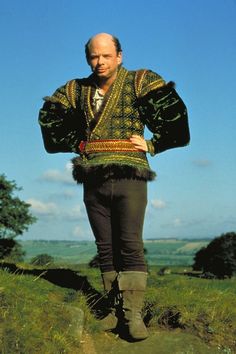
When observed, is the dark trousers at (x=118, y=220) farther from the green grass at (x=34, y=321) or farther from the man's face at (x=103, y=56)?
the man's face at (x=103, y=56)

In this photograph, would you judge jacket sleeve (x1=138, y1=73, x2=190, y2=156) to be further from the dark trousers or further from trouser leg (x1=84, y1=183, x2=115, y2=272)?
trouser leg (x1=84, y1=183, x2=115, y2=272)

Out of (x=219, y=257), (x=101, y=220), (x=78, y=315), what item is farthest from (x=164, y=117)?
(x=219, y=257)

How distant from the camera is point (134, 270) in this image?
5.53 metres

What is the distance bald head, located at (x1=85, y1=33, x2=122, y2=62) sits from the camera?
214 inches

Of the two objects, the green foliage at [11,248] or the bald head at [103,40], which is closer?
the bald head at [103,40]

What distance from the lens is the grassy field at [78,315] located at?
4.98 meters

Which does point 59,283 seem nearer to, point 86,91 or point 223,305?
point 223,305

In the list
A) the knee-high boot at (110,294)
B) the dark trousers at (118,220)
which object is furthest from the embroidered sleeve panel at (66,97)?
the knee-high boot at (110,294)

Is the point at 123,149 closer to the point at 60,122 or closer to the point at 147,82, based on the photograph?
the point at 147,82

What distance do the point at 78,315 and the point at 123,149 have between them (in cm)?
185

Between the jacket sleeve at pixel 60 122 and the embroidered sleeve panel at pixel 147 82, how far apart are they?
0.81 meters

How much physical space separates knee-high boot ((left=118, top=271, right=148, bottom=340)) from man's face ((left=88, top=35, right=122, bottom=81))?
2176 millimetres

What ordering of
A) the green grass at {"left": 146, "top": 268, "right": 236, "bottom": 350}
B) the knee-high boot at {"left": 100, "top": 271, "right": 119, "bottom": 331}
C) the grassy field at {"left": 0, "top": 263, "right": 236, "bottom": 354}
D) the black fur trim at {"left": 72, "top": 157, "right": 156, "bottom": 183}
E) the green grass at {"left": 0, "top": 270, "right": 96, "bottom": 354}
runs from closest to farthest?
the green grass at {"left": 0, "top": 270, "right": 96, "bottom": 354} → the grassy field at {"left": 0, "top": 263, "right": 236, "bottom": 354} → the black fur trim at {"left": 72, "top": 157, "right": 156, "bottom": 183} → the knee-high boot at {"left": 100, "top": 271, "right": 119, "bottom": 331} → the green grass at {"left": 146, "top": 268, "right": 236, "bottom": 350}

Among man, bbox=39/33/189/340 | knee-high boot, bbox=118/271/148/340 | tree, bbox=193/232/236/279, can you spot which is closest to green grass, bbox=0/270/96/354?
knee-high boot, bbox=118/271/148/340
